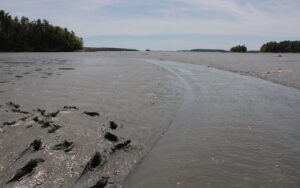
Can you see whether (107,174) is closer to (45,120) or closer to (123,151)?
(123,151)

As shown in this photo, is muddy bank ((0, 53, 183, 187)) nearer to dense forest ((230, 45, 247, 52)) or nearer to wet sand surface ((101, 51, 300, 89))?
wet sand surface ((101, 51, 300, 89))

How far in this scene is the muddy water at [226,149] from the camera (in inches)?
140

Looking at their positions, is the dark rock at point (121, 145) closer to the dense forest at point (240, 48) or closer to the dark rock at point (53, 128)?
the dark rock at point (53, 128)

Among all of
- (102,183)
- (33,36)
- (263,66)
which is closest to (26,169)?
(102,183)

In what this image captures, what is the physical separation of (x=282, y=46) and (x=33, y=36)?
13484cm

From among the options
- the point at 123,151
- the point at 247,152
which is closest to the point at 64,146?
the point at 123,151

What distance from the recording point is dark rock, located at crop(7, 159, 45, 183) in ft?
10.6

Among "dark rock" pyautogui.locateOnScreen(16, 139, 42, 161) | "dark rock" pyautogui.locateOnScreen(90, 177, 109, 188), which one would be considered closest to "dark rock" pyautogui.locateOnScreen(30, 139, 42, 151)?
"dark rock" pyautogui.locateOnScreen(16, 139, 42, 161)

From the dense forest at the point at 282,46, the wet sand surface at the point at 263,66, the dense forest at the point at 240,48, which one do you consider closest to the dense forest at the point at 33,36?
the wet sand surface at the point at 263,66

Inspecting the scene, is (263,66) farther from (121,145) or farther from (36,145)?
(36,145)

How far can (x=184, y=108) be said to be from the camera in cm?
784

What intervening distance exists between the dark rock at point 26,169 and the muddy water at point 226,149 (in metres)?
1.45

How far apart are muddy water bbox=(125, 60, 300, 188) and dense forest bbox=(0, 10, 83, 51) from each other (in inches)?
4124

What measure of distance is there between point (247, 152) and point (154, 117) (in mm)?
2840
